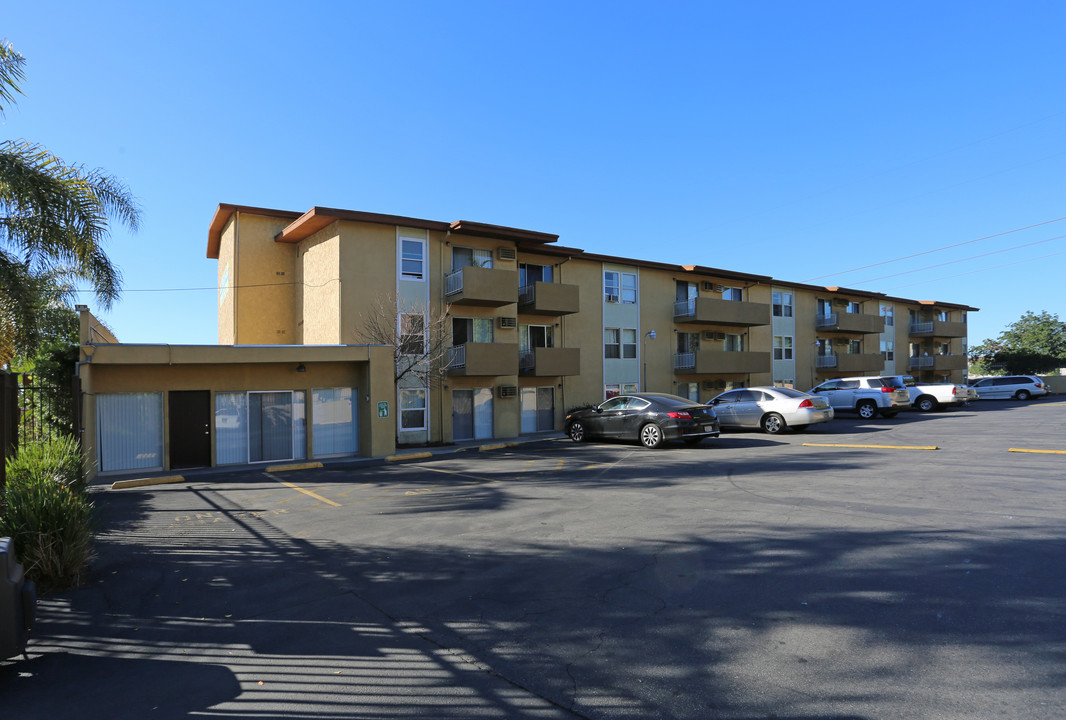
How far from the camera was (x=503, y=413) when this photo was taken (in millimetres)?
24531

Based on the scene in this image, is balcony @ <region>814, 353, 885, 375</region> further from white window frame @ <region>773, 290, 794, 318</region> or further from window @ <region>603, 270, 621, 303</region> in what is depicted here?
window @ <region>603, 270, 621, 303</region>

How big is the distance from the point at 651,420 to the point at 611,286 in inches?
510

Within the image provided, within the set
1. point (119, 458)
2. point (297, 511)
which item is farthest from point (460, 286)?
point (297, 511)

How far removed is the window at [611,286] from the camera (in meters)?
29.4

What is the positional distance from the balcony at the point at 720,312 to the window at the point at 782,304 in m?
4.01

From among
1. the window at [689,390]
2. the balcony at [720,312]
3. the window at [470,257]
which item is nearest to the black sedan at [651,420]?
the window at [470,257]

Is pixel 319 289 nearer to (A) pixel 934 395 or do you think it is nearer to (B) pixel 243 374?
(B) pixel 243 374

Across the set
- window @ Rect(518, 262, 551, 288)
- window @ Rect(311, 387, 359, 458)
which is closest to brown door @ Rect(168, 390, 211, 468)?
window @ Rect(311, 387, 359, 458)

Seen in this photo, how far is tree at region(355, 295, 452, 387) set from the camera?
2139 centimetres

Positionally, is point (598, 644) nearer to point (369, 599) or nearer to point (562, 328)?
point (369, 599)

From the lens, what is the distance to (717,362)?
1240 inches

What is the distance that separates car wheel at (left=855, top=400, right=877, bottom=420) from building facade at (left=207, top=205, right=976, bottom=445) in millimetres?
6511

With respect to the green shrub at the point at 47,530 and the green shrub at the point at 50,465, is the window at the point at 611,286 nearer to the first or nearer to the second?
the green shrub at the point at 50,465

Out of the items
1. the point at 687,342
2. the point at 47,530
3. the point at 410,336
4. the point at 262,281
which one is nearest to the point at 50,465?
the point at 47,530
